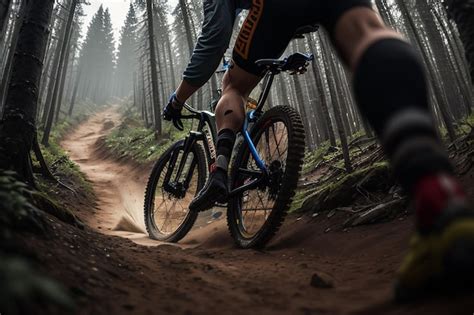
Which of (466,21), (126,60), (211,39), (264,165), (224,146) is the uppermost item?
(126,60)

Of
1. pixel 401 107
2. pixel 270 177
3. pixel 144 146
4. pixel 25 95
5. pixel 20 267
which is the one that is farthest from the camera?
pixel 144 146

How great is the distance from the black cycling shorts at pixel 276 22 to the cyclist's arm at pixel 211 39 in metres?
0.31

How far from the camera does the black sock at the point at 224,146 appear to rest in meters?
2.75

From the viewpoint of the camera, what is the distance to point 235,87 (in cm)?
296

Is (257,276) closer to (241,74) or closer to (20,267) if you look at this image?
(20,267)

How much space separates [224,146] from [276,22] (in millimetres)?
1081

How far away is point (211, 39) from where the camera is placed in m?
2.89

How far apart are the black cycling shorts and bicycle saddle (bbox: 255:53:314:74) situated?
6 centimetres

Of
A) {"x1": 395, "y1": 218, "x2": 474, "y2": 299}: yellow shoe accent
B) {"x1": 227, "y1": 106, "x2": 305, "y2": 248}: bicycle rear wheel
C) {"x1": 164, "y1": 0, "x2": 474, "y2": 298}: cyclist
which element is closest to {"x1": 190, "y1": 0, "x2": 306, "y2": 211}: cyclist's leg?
{"x1": 164, "y1": 0, "x2": 474, "y2": 298}: cyclist

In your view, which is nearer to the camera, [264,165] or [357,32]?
[357,32]

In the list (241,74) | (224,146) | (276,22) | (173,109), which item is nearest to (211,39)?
(241,74)

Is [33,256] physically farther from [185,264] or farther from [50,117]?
[50,117]

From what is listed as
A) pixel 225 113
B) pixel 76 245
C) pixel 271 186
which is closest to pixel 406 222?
pixel 271 186

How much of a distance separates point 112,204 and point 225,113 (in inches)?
249
